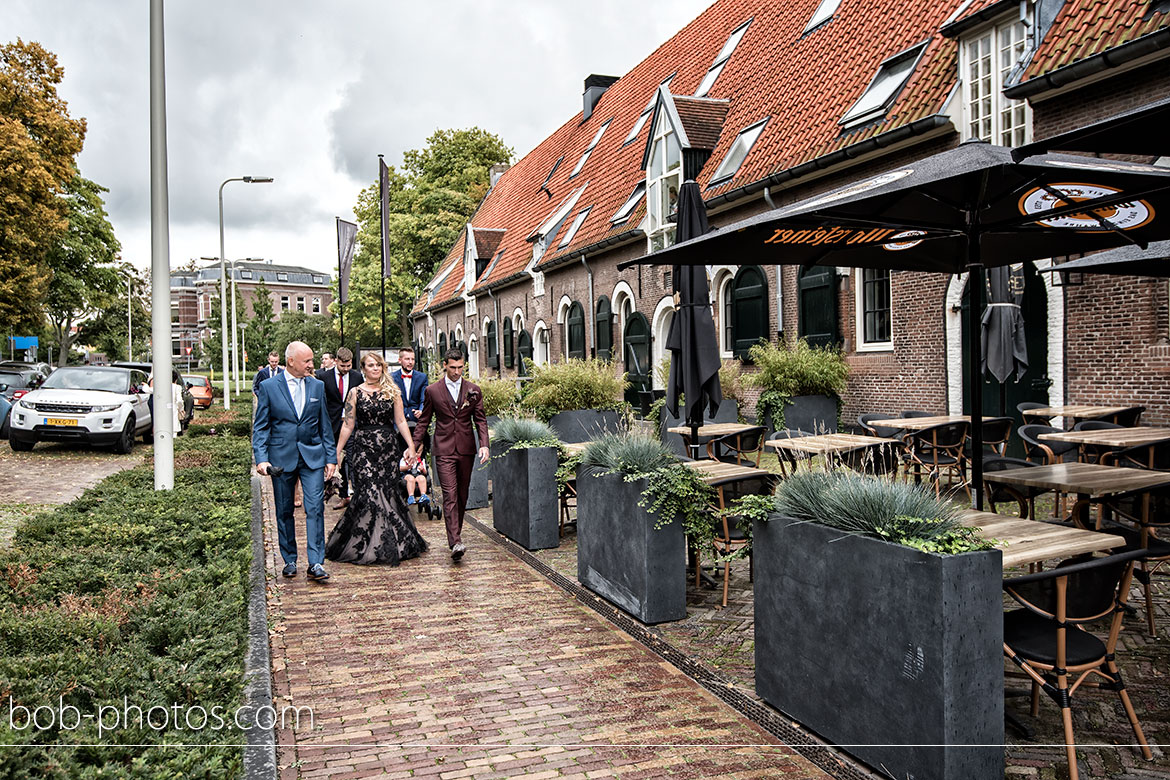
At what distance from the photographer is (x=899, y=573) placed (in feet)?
10.6

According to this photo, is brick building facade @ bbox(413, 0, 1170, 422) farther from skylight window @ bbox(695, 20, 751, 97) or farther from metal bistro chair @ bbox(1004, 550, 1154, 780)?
metal bistro chair @ bbox(1004, 550, 1154, 780)

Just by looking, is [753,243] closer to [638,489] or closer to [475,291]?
[638,489]

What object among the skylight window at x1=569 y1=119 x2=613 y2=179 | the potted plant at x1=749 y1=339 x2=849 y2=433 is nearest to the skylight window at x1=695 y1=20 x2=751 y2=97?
the skylight window at x1=569 y1=119 x2=613 y2=179

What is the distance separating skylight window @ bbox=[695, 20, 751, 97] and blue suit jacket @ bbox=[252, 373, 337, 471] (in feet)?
56.4

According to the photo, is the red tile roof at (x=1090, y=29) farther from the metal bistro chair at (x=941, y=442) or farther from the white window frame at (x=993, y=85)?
the metal bistro chair at (x=941, y=442)

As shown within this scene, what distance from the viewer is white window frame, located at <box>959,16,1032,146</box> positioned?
447 inches

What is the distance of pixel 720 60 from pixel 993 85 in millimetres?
11243

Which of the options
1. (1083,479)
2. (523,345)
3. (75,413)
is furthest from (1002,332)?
(523,345)

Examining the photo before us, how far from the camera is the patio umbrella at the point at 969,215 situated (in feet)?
13.5

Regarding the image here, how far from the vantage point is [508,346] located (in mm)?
33156

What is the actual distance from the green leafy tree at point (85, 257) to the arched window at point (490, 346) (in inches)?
652

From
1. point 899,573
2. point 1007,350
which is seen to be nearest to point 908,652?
point 899,573

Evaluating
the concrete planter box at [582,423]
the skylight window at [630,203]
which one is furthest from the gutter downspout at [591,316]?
the concrete planter box at [582,423]

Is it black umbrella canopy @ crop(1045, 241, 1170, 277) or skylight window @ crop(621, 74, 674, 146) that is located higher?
skylight window @ crop(621, 74, 674, 146)
